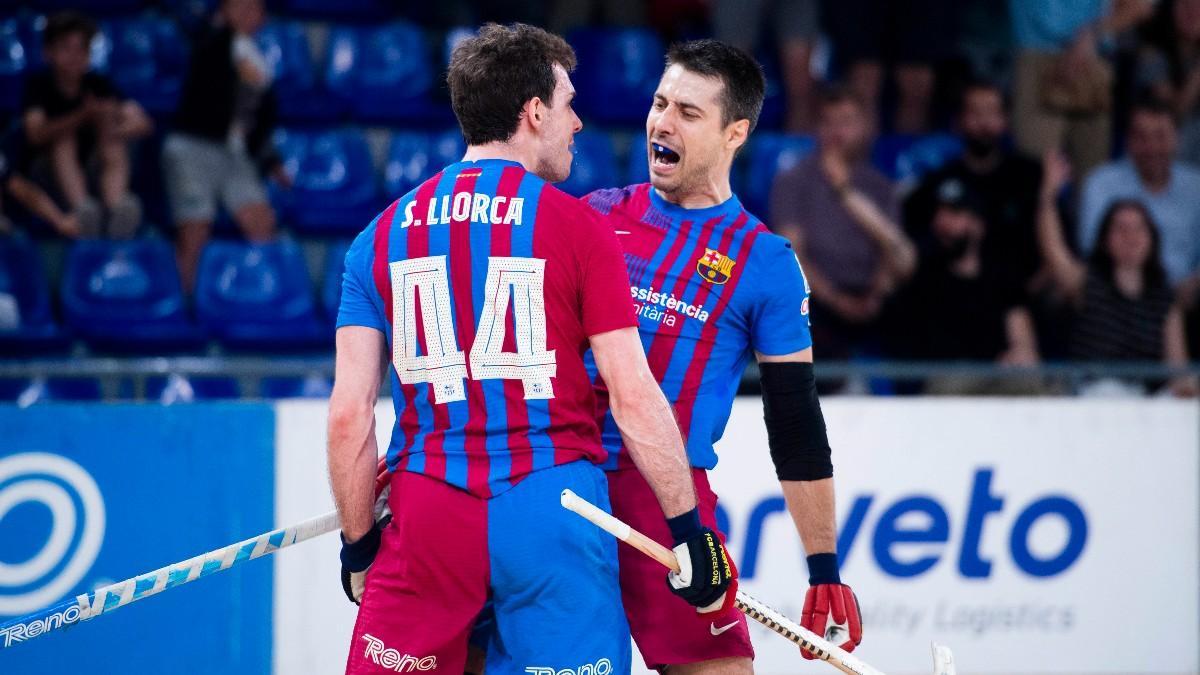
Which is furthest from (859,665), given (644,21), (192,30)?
(644,21)

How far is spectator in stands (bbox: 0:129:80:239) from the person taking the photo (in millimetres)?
8109

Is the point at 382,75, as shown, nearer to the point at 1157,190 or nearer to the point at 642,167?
the point at 642,167

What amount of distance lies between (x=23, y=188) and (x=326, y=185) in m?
1.76

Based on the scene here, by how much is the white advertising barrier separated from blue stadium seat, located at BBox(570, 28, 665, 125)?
339cm

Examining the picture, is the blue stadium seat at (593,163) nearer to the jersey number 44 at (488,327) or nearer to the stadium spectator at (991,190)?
the stadium spectator at (991,190)

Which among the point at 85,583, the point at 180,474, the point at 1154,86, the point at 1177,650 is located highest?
the point at 1154,86

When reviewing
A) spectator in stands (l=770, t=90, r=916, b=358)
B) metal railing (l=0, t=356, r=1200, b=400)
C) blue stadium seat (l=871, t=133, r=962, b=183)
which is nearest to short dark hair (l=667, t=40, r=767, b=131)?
metal railing (l=0, t=356, r=1200, b=400)

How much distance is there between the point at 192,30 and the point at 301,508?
3609 mm

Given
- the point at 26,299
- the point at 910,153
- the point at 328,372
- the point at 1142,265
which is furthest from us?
the point at 910,153

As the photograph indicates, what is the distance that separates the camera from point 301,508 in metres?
6.50

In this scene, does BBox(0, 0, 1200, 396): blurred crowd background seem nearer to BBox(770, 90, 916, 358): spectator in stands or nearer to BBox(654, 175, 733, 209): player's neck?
BBox(770, 90, 916, 358): spectator in stands

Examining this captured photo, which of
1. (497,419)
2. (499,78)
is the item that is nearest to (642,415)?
(497,419)

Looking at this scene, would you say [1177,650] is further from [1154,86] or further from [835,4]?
[835,4]

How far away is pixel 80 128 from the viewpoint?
324 inches
